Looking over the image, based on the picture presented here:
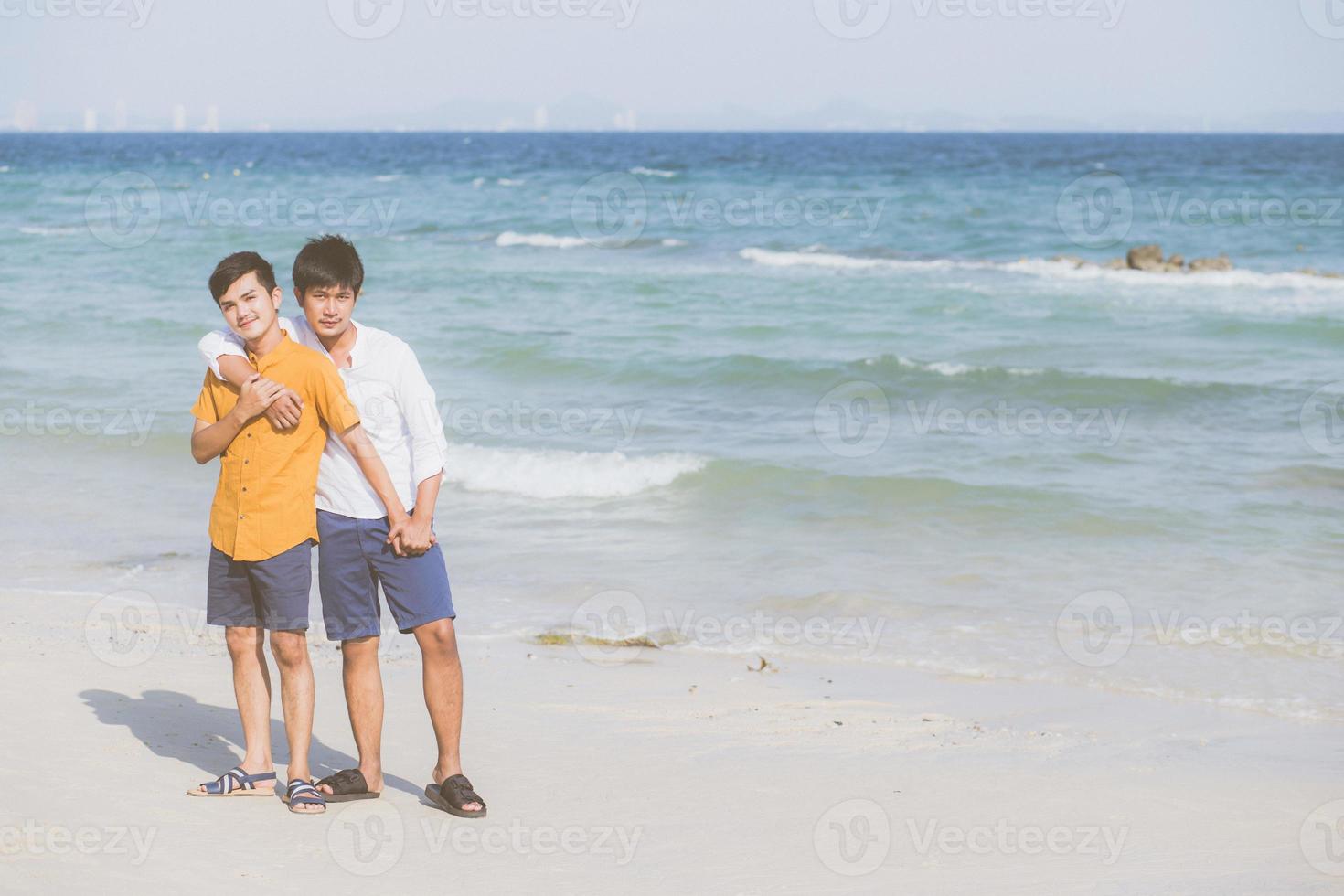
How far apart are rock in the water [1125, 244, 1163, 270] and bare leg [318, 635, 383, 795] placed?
23.2m

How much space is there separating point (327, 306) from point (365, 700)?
4.13ft

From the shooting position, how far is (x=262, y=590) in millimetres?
3982

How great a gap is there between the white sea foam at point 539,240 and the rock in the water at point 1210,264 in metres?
12.7

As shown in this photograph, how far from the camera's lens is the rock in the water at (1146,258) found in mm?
24766

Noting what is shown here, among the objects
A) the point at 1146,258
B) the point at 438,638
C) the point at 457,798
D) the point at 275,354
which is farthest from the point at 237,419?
the point at 1146,258

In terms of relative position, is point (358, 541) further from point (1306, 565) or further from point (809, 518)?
point (1306, 565)

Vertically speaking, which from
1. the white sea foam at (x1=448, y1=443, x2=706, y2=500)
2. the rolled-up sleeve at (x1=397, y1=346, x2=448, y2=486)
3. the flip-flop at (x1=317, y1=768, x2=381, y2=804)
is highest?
the rolled-up sleeve at (x1=397, y1=346, x2=448, y2=486)

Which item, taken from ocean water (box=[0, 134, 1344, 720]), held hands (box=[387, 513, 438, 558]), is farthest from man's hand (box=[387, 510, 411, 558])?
ocean water (box=[0, 134, 1344, 720])

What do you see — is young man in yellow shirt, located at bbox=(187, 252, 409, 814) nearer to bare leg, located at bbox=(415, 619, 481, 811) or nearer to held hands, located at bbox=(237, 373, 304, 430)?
held hands, located at bbox=(237, 373, 304, 430)

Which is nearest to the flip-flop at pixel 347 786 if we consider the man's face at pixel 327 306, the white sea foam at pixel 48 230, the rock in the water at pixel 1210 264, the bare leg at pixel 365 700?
the bare leg at pixel 365 700

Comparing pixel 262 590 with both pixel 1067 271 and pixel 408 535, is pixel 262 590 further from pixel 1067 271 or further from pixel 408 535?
pixel 1067 271

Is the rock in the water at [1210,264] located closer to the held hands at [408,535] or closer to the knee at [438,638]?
the knee at [438,638]

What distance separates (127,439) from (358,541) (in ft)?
26.5

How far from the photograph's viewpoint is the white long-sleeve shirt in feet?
13.1
